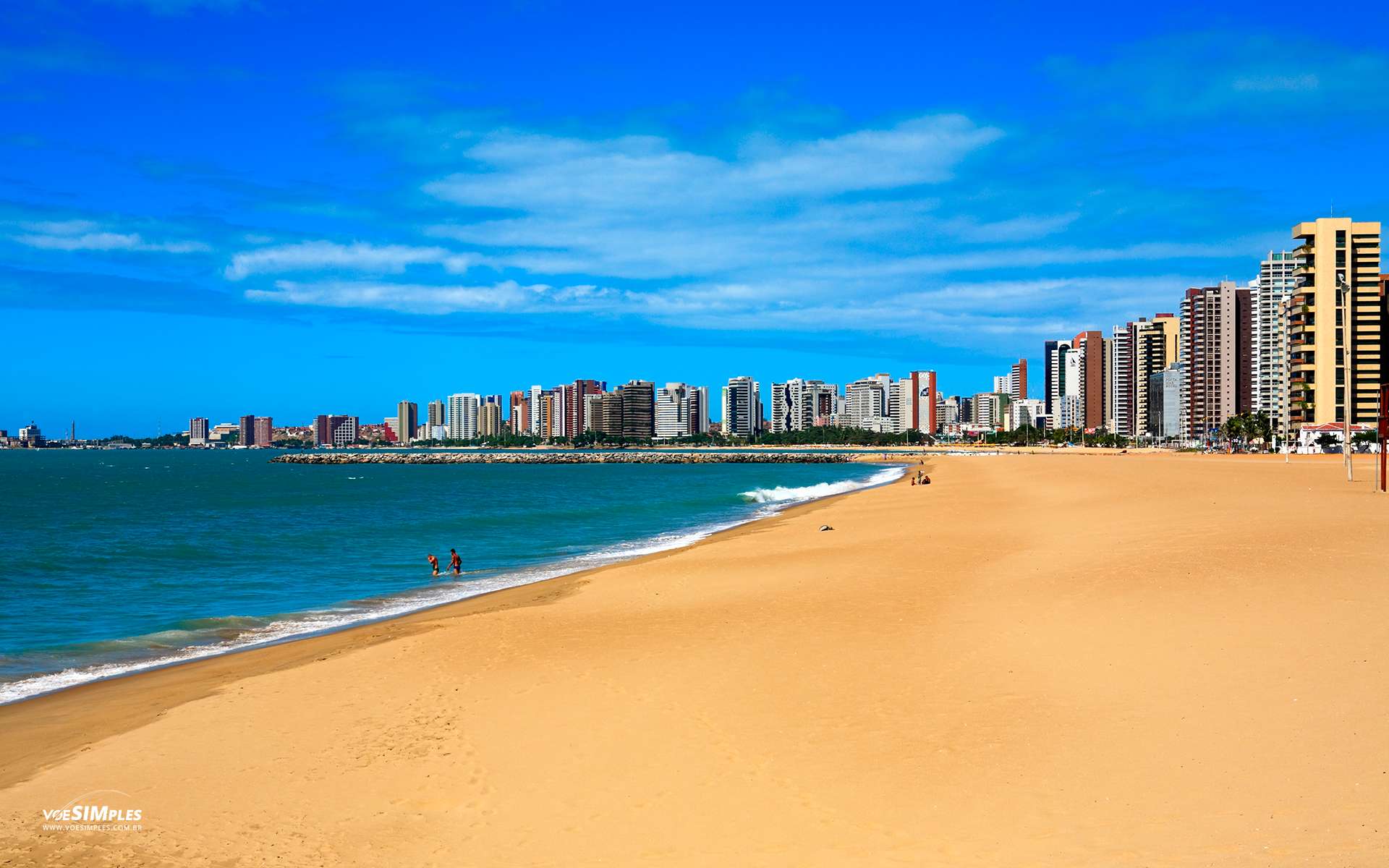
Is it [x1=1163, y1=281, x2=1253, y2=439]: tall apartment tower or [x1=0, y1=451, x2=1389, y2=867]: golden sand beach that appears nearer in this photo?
[x1=0, y1=451, x2=1389, y2=867]: golden sand beach

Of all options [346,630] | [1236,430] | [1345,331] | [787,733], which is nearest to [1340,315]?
[1345,331]

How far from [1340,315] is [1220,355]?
8027cm

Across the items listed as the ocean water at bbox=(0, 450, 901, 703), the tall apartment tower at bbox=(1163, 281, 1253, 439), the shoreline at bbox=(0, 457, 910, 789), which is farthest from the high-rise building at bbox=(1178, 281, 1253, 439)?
the shoreline at bbox=(0, 457, 910, 789)

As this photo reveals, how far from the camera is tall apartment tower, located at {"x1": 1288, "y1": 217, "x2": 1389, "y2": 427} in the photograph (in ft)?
333

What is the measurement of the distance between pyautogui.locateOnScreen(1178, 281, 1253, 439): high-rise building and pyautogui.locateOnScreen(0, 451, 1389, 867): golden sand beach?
606 feet

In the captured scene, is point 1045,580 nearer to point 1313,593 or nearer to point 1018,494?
point 1313,593

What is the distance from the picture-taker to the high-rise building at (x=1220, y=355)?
6944 inches

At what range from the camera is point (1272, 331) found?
14938cm

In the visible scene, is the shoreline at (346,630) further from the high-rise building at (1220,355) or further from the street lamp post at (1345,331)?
the high-rise building at (1220,355)

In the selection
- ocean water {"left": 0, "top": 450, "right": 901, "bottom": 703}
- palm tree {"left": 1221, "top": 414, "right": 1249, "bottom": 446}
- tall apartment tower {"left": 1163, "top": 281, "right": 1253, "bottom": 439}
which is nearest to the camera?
ocean water {"left": 0, "top": 450, "right": 901, "bottom": 703}

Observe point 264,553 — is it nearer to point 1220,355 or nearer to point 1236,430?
point 1236,430

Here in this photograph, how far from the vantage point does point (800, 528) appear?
30312mm

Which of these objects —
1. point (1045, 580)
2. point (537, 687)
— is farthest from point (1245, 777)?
point (1045, 580)

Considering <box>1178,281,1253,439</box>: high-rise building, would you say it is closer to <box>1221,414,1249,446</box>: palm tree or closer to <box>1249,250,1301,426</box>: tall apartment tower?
<box>1249,250,1301,426</box>: tall apartment tower
